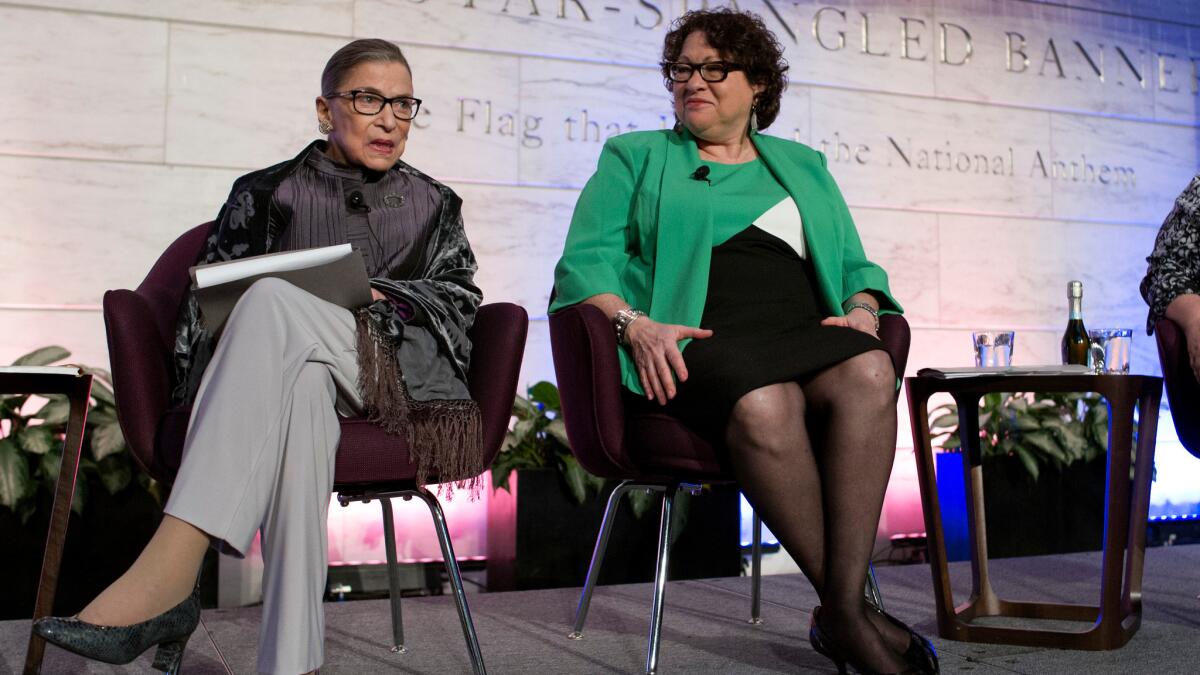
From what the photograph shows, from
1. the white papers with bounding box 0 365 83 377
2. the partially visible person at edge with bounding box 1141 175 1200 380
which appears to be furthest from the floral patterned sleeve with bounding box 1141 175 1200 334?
the white papers with bounding box 0 365 83 377

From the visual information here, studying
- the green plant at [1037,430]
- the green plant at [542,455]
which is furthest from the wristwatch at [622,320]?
the green plant at [1037,430]

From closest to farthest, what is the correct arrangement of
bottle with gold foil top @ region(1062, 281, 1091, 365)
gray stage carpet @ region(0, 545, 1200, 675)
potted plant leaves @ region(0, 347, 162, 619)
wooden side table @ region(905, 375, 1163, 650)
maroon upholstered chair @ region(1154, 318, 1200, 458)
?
gray stage carpet @ region(0, 545, 1200, 675), wooden side table @ region(905, 375, 1163, 650), maroon upholstered chair @ region(1154, 318, 1200, 458), bottle with gold foil top @ region(1062, 281, 1091, 365), potted plant leaves @ region(0, 347, 162, 619)

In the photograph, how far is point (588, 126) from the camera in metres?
4.00

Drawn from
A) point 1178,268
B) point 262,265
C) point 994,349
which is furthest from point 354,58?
point 1178,268

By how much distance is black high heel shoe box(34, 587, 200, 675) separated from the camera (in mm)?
1396

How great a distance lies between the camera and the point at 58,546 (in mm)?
1918

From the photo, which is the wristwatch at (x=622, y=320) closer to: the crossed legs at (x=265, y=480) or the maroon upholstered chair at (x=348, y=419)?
the maroon upholstered chair at (x=348, y=419)

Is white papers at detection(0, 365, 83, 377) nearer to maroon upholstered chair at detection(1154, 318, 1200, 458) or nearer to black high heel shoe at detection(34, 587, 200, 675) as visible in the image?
black high heel shoe at detection(34, 587, 200, 675)

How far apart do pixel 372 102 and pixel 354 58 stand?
0.09 metres

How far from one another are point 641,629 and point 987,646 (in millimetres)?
735

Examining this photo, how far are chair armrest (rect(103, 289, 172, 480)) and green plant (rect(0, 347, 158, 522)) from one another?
41.1 inches

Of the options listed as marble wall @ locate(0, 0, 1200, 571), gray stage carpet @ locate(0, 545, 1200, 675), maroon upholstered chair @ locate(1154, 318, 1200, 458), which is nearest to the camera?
gray stage carpet @ locate(0, 545, 1200, 675)

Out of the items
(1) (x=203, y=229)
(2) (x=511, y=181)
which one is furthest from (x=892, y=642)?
(2) (x=511, y=181)

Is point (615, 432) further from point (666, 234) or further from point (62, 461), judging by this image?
point (62, 461)
